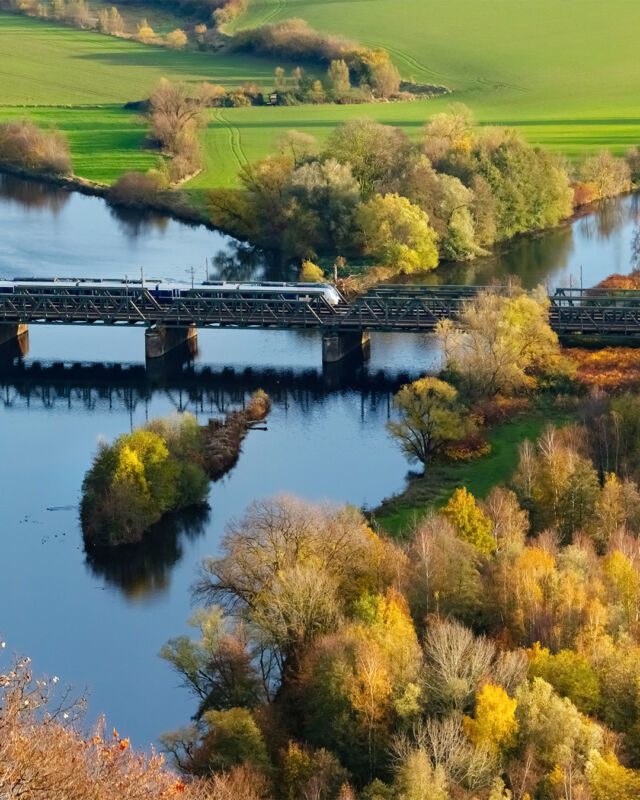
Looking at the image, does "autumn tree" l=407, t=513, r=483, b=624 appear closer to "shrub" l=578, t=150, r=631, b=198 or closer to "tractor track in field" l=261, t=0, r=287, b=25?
"shrub" l=578, t=150, r=631, b=198

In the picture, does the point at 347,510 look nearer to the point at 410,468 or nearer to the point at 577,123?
the point at 410,468

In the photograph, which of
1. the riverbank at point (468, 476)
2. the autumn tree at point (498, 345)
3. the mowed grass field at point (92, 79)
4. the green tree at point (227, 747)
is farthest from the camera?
the mowed grass field at point (92, 79)

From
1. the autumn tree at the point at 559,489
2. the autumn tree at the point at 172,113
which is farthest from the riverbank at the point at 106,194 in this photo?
the autumn tree at the point at 559,489

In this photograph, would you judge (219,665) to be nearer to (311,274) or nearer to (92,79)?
(311,274)

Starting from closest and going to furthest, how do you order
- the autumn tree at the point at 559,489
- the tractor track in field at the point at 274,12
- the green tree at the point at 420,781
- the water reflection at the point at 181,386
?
the green tree at the point at 420,781
the autumn tree at the point at 559,489
the water reflection at the point at 181,386
the tractor track in field at the point at 274,12

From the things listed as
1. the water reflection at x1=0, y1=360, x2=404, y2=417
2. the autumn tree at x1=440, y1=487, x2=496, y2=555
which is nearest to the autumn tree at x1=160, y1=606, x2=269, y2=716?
the autumn tree at x1=440, y1=487, x2=496, y2=555

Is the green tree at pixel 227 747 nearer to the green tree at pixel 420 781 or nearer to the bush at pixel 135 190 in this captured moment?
the green tree at pixel 420 781

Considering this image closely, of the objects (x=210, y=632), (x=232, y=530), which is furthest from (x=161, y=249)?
(x=210, y=632)
